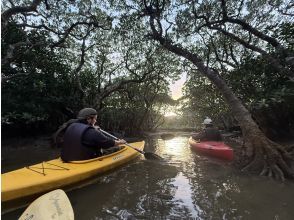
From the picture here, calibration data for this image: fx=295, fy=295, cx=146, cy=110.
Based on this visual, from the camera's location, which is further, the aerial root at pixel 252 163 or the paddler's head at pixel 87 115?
the aerial root at pixel 252 163

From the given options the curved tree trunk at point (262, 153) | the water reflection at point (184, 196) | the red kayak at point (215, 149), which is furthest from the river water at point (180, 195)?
the red kayak at point (215, 149)

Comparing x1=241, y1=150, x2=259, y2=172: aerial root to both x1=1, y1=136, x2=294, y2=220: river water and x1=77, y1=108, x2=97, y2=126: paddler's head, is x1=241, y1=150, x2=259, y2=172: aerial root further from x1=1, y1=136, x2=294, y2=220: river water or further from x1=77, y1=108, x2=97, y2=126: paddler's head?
x1=77, y1=108, x2=97, y2=126: paddler's head

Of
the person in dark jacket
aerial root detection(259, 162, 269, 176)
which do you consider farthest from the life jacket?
aerial root detection(259, 162, 269, 176)

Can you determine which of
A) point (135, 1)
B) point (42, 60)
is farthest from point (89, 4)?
point (42, 60)

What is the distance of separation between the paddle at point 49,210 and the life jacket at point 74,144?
9.03 ft

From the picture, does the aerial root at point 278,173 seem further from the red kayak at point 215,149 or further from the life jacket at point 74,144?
the life jacket at point 74,144

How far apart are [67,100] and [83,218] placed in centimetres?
1159

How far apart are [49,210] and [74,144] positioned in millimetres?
3188

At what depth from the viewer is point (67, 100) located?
15.3m

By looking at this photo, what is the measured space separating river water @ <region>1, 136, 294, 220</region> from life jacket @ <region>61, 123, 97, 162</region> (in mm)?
644

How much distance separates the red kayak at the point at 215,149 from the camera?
8.86m

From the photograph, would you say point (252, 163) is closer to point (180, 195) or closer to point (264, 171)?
point (264, 171)

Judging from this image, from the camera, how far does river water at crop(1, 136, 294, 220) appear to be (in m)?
4.54

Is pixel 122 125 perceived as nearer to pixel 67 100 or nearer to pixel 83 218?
pixel 67 100
